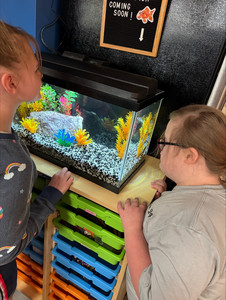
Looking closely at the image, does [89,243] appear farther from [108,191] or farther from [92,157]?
[92,157]

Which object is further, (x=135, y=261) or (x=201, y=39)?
(x=201, y=39)

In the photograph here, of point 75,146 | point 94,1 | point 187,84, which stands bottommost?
point 75,146

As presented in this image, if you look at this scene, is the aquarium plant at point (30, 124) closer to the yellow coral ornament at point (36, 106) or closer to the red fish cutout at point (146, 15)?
the yellow coral ornament at point (36, 106)

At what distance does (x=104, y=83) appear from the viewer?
833mm

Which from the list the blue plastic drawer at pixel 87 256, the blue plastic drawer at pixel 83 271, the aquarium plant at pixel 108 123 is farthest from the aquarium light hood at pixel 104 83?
the blue plastic drawer at pixel 83 271

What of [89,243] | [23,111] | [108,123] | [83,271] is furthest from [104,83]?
[83,271]

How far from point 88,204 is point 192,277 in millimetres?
511

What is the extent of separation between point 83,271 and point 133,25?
129 cm

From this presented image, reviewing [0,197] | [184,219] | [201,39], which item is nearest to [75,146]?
[0,197]

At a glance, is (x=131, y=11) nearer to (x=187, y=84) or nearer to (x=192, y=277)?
(x=187, y=84)

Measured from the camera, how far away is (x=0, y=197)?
596 mm

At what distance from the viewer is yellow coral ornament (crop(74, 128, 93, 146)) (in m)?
1.00

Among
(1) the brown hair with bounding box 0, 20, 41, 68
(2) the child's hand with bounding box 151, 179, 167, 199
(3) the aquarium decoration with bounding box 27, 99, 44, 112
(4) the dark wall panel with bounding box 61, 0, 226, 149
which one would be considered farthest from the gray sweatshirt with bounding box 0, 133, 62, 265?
(4) the dark wall panel with bounding box 61, 0, 226, 149

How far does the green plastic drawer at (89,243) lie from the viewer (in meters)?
0.98
